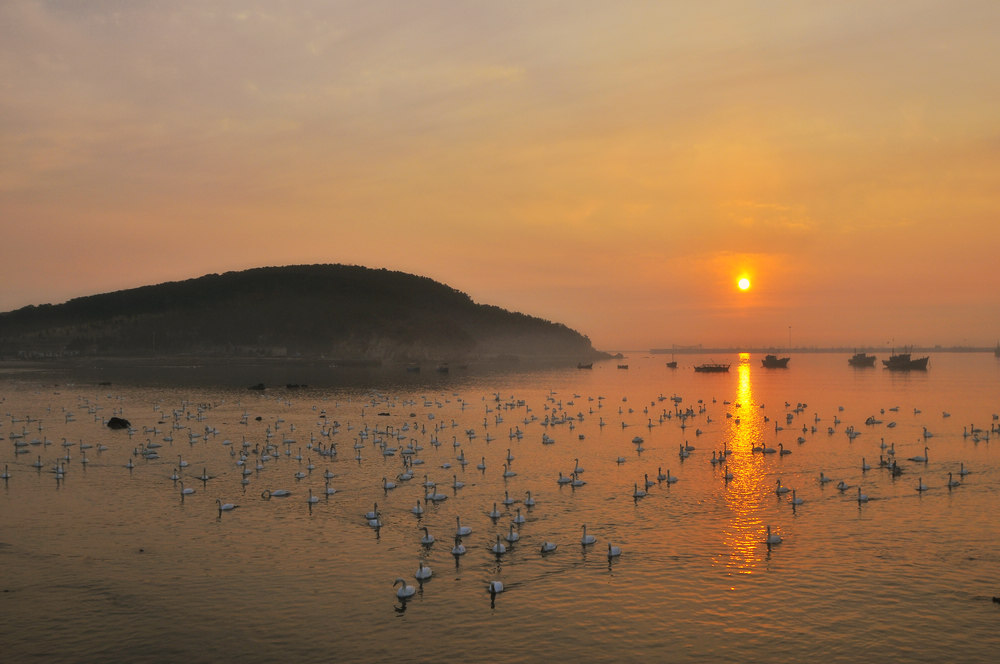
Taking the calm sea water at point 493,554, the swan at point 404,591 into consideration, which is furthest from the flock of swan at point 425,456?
the calm sea water at point 493,554

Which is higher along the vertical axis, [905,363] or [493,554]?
[905,363]

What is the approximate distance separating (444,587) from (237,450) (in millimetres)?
30921

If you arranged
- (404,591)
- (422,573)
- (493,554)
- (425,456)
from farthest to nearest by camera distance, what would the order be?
(425,456) < (493,554) < (422,573) < (404,591)

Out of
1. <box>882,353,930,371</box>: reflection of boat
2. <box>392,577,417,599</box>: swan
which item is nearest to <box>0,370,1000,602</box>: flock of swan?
<box>392,577,417,599</box>: swan

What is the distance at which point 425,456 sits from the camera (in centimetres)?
4809

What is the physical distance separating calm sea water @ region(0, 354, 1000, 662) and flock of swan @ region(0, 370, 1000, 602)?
1.03ft

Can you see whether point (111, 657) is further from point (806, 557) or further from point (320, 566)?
point (806, 557)

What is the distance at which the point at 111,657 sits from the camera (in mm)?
18219

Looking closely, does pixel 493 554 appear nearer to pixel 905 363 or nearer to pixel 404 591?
pixel 404 591

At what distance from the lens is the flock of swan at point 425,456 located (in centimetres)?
3119

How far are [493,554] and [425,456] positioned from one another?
22.9 metres

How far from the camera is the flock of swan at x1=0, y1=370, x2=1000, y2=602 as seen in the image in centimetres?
3119

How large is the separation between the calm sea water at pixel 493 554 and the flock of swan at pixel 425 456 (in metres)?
0.32

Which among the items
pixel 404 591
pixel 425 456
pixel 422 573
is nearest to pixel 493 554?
pixel 422 573
